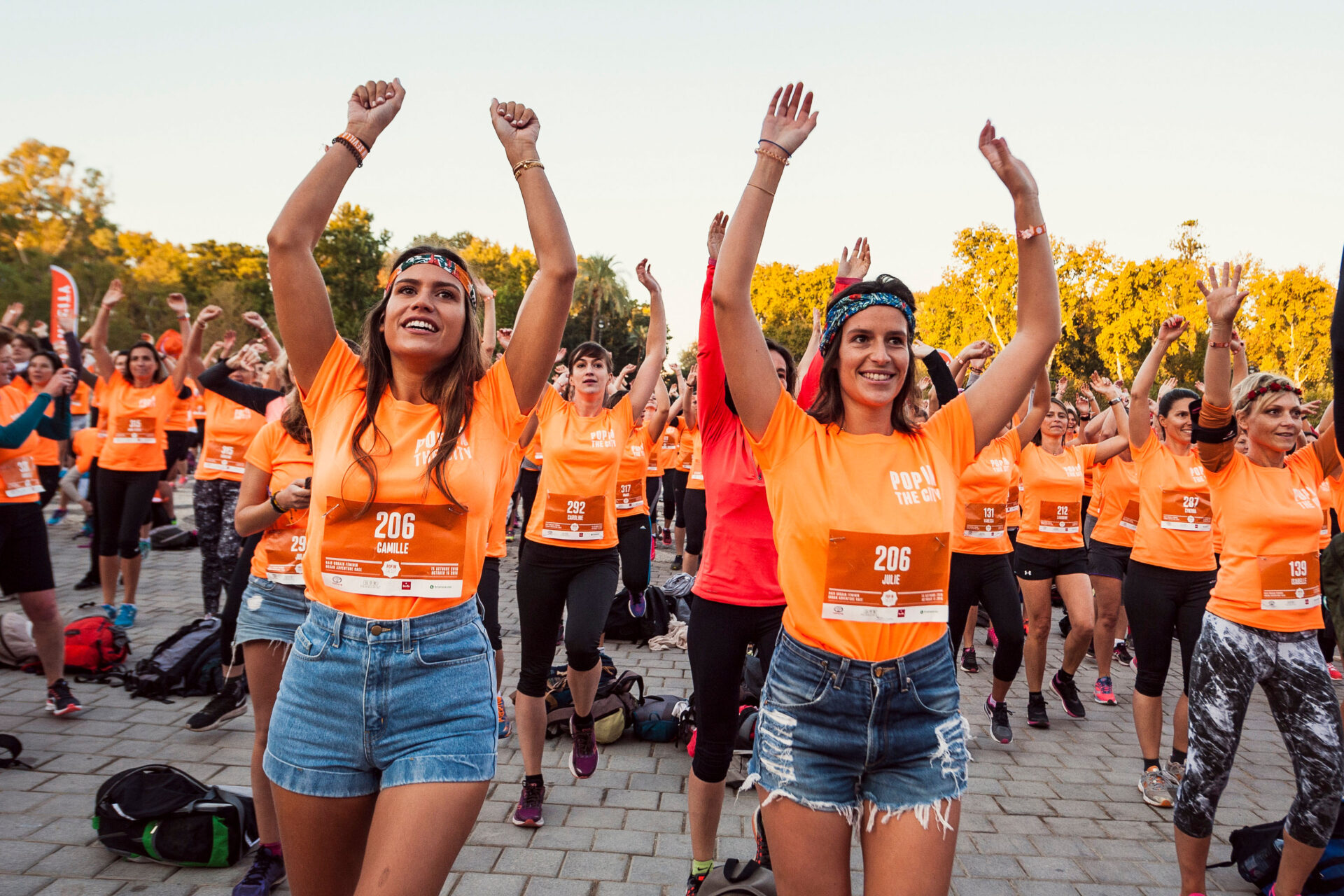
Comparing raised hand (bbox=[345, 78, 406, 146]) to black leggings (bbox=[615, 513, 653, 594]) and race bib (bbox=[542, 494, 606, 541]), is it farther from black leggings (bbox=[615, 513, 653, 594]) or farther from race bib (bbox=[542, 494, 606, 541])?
black leggings (bbox=[615, 513, 653, 594])

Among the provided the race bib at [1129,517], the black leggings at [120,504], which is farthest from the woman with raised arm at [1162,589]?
the black leggings at [120,504]

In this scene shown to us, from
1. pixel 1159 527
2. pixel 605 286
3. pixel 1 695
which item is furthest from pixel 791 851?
pixel 605 286

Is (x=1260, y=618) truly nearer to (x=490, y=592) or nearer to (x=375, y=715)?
(x=375, y=715)

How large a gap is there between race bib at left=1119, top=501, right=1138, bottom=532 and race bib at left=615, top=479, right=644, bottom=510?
421 centimetres

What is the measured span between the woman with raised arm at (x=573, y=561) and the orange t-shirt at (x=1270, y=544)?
3132mm

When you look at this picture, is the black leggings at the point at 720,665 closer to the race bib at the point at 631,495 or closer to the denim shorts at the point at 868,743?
the denim shorts at the point at 868,743

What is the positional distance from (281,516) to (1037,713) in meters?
5.61

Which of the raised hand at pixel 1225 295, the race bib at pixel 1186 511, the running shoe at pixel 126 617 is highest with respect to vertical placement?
the raised hand at pixel 1225 295

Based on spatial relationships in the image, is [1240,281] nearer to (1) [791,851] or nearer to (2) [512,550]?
(1) [791,851]

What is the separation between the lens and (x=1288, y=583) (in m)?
3.75

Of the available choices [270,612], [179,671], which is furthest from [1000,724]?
[179,671]

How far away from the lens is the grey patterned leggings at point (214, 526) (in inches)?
295

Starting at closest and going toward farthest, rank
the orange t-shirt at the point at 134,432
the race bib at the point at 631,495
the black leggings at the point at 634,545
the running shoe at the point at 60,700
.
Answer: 1. the running shoe at the point at 60,700
2. the race bib at the point at 631,495
3. the black leggings at the point at 634,545
4. the orange t-shirt at the point at 134,432

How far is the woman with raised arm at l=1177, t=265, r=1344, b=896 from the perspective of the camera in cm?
352
